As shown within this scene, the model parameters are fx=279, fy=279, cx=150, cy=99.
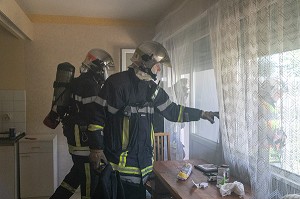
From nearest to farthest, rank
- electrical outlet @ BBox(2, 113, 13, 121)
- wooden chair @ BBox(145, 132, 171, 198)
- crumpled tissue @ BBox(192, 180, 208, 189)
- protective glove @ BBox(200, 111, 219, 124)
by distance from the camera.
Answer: crumpled tissue @ BBox(192, 180, 208, 189) < protective glove @ BBox(200, 111, 219, 124) < wooden chair @ BBox(145, 132, 171, 198) < electrical outlet @ BBox(2, 113, 13, 121)

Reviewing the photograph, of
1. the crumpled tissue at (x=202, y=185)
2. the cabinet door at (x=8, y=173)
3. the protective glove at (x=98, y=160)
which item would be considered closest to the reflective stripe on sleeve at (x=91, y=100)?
the protective glove at (x=98, y=160)

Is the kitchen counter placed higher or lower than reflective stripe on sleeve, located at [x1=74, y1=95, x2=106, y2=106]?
lower

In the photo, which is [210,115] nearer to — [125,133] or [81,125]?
[125,133]

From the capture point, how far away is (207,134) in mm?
2709

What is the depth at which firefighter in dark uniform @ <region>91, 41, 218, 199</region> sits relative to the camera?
2.03 m

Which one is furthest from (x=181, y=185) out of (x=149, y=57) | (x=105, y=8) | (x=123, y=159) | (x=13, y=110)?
(x=13, y=110)

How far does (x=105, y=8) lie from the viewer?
3562 millimetres

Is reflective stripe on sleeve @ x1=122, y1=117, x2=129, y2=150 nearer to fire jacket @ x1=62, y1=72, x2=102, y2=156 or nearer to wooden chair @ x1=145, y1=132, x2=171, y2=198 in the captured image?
fire jacket @ x1=62, y1=72, x2=102, y2=156

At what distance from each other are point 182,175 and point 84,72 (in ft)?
4.43

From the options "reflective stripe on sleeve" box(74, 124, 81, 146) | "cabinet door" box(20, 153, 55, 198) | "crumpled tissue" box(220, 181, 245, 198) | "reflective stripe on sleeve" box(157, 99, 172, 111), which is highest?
"reflective stripe on sleeve" box(157, 99, 172, 111)

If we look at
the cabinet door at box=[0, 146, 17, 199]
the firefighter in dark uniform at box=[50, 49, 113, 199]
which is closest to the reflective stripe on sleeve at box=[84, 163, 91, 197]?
the firefighter in dark uniform at box=[50, 49, 113, 199]

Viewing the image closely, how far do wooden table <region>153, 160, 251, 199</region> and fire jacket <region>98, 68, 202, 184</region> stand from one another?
0.65 feet

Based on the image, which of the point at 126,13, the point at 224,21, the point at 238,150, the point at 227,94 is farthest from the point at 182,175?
the point at 126,13

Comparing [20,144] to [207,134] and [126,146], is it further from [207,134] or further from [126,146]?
[207,134]
